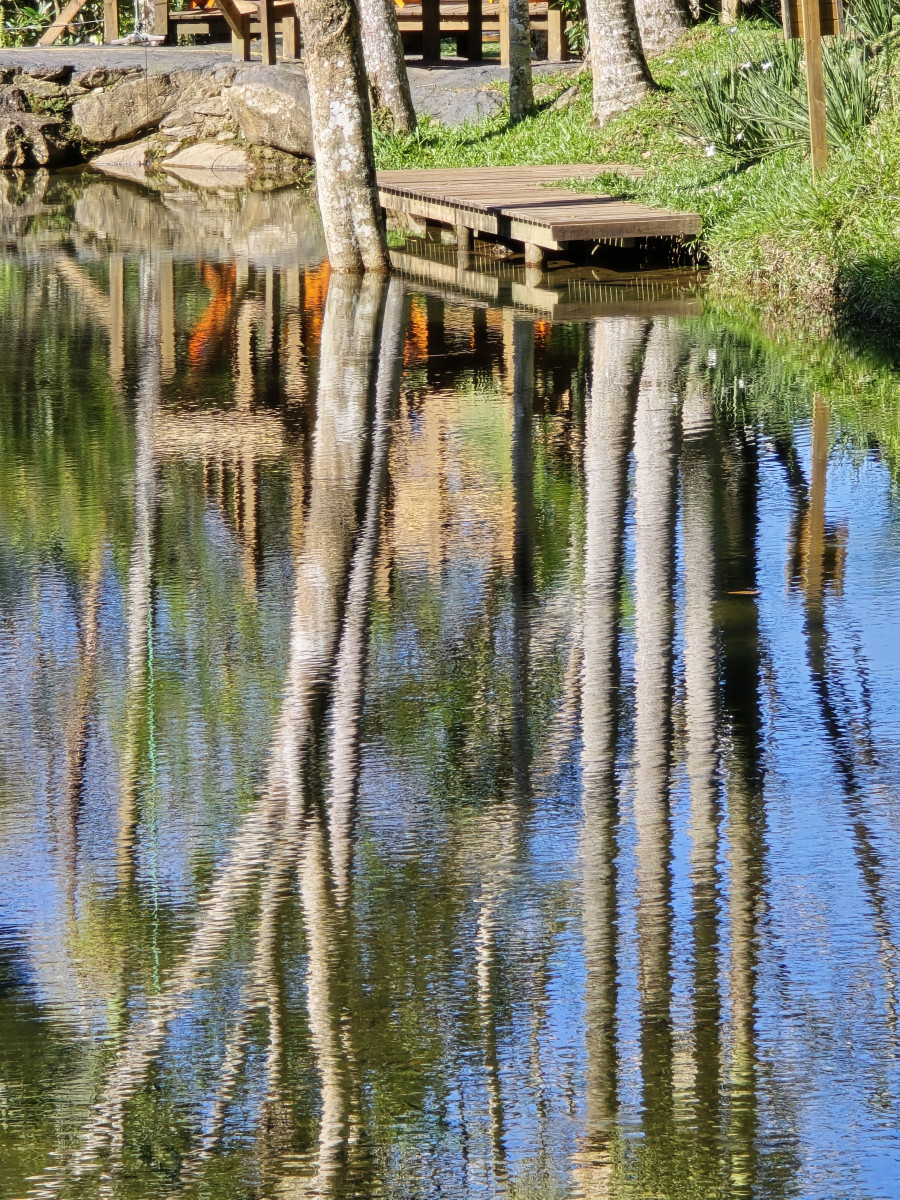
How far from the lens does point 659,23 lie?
2366 centimetres

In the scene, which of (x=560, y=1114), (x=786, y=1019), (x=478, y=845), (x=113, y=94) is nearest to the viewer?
(x=560, y=1114)

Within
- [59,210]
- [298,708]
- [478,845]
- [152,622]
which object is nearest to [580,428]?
[152,622]

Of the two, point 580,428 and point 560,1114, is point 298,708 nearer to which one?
point 560,1114

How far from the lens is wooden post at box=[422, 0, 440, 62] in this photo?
27.4 metres

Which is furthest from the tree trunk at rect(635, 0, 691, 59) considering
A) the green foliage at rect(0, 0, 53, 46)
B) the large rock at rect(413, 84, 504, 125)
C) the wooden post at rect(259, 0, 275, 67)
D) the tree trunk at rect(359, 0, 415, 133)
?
the green foliage at rect(0, 0, 53, 46)

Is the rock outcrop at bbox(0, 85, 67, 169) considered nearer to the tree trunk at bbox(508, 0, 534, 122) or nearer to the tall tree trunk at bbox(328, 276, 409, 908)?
the tree trunk at bbox(508, 0, 534, 122)

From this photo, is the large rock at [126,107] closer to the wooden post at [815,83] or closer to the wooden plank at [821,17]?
the wooden plank at [821,17]

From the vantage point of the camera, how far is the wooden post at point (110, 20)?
3306 cm

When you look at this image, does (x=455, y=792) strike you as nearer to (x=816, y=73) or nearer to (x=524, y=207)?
(x=816, y=73)

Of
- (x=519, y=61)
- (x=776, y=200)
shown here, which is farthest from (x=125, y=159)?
(x=776, y=200)

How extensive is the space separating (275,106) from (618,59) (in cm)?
796

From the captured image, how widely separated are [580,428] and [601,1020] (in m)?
6.00

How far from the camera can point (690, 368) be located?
10.8 meters

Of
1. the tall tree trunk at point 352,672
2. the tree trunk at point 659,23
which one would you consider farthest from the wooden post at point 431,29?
the tall tree trunk at point 352,672
